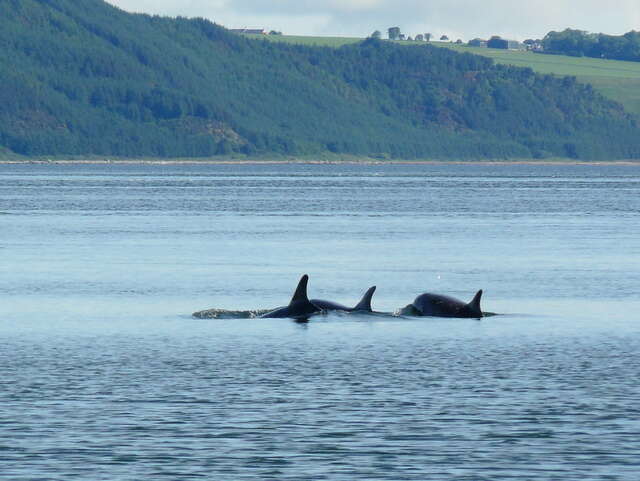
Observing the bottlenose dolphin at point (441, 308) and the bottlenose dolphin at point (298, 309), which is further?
the bottlenose dolphin at point (441, 308)

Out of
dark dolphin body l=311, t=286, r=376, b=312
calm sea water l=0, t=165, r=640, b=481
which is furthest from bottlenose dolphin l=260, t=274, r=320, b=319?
calm sea water l=0, t=165, r=640, b=481

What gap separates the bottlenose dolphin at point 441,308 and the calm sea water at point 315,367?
1130mm

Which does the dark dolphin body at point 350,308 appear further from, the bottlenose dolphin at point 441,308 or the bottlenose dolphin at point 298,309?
the bottlenose dolphin at point 441,308

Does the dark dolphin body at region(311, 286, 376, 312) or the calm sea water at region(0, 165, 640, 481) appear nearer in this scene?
the calm sea water at region(0, 165, 640, 481)

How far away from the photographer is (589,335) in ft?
139

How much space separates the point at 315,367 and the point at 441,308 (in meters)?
12.5

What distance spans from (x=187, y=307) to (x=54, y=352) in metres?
12.4

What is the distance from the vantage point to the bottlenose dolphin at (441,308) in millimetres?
47188

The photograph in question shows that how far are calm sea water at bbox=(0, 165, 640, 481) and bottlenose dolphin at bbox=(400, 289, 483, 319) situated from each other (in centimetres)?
113

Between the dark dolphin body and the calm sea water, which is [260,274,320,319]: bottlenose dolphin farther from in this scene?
the calm sea water

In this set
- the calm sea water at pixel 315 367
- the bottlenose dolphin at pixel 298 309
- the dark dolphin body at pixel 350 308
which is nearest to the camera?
the calm sea water at pixel 315 367

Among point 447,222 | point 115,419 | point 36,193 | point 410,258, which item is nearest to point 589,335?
point 115,419

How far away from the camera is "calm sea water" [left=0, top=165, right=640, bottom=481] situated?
25812 mm

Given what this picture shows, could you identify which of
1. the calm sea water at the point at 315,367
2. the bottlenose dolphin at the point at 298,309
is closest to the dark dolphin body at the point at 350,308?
the bottlenose dolphin at the point at 298,309
